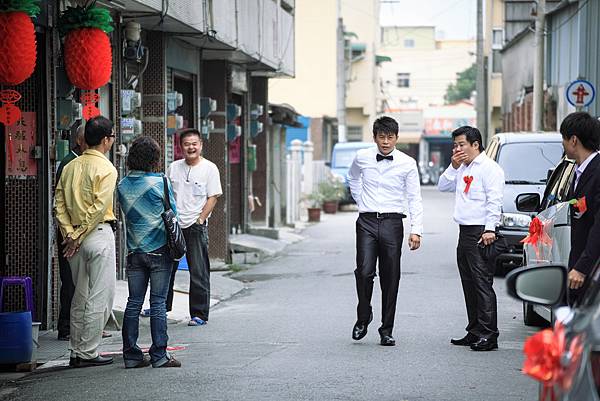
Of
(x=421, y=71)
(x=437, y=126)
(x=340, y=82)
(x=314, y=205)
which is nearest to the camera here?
(x=314, y=205)

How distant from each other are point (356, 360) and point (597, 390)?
6.07 meters

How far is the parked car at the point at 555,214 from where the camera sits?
9492 millimetres

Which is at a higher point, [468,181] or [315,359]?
[468,181]

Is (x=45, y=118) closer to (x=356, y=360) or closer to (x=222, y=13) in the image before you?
(x=356, y=360)

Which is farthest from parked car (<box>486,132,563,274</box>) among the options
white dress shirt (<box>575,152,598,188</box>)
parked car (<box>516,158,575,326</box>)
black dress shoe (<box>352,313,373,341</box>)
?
white dress shirt (<box>575,152,598,188</box>)

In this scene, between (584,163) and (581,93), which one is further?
(581,93)

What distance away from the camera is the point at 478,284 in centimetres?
1041

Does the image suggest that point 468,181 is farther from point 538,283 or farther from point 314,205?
point 314,205

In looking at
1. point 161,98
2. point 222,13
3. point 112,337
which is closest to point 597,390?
point 112,337

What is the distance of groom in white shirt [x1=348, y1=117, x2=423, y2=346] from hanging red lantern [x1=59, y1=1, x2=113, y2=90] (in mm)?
2970

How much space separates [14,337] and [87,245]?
96 centimetres

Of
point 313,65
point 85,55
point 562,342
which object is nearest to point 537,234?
point 85,55

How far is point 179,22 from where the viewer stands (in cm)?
1521

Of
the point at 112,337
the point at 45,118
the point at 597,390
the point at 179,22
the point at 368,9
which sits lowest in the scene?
the point at 112,337
